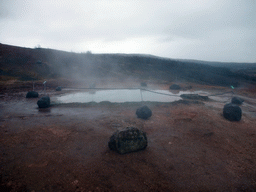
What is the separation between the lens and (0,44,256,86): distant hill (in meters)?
19.2

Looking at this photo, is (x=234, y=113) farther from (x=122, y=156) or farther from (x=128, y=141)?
(x=122, y=156)

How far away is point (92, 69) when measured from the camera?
2334 cm

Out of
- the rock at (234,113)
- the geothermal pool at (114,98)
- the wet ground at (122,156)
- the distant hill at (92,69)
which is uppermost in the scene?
the distant hill at (92,69)

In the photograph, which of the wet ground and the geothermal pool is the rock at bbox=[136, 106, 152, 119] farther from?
the geothermal pool

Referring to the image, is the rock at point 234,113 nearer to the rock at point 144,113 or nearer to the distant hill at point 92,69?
the rock at point 144,113

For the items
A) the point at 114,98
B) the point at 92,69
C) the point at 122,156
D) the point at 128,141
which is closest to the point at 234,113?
the point at 128,141

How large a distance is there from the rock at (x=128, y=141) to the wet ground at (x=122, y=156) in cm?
16

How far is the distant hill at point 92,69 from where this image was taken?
19.2 m

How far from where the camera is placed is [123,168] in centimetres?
323

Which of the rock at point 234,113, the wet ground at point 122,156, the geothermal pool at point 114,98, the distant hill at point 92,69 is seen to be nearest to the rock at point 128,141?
the wet ground at point 122,156

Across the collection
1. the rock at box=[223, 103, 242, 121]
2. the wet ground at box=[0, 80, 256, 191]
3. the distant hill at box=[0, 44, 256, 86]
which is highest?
the distant hill at box=[0, 44, 256, 86]

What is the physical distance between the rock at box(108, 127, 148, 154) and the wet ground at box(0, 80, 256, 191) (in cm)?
16

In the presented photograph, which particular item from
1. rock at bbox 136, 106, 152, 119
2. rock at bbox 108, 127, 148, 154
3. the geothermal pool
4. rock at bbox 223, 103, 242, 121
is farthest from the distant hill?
rock at bbox 108, 127, 148, 154

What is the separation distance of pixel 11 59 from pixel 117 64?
16.0 m
